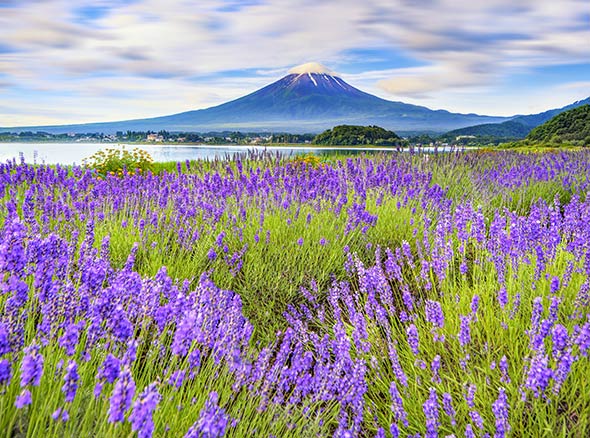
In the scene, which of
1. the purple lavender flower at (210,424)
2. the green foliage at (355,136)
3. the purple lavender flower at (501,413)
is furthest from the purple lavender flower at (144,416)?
the green foliage at (355,136)

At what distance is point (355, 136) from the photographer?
2420cm

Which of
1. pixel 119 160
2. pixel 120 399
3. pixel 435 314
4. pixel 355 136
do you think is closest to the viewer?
pixel 120 399

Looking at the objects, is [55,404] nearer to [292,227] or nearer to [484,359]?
[484,359]

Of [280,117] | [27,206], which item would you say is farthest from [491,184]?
[280,117]

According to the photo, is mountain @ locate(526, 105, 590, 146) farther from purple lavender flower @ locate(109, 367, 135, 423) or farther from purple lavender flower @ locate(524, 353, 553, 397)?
purple lavender flower @ locate(109, 367, 135, 423)

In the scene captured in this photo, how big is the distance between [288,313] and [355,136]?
21.6 m

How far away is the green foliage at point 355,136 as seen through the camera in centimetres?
2336

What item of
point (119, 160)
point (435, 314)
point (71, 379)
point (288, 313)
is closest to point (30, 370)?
point (71, 379)

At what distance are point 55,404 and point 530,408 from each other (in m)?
1.71

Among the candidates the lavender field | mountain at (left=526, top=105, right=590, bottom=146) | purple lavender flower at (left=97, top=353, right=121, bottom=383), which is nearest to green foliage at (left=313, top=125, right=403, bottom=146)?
the lavender field

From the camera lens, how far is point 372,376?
Result: 256cm

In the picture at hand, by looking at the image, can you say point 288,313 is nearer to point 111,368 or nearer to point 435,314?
point 435,314

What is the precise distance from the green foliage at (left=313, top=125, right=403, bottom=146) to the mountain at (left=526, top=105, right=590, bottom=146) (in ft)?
61.0

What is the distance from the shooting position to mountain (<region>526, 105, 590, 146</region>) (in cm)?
3744
